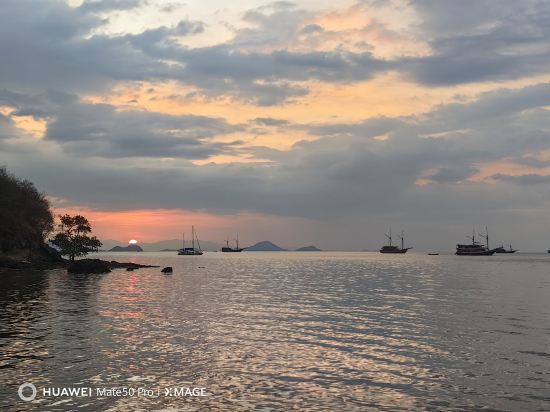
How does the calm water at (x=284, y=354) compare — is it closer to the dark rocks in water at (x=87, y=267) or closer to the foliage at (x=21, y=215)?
the dark rocks in water at (x=87, y=267)

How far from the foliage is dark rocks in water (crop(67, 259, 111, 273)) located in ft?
62.3

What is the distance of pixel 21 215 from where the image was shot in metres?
119

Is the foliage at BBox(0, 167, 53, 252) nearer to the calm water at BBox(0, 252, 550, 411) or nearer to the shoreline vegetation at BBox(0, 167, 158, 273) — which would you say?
the shoreline vegetation at BBox(0, 167, 158, 273)

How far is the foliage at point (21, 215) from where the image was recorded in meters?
115

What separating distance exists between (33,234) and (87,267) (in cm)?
3415

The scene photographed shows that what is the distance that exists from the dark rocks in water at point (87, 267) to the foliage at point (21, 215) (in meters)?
19.0

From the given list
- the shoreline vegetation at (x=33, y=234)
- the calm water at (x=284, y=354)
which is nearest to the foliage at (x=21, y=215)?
the shoreline vegetation at (x=33, y=234)

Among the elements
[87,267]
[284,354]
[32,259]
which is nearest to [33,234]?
[32,259]

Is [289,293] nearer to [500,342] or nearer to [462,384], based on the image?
[500,342]

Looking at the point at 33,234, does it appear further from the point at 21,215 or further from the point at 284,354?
the point at 284,354

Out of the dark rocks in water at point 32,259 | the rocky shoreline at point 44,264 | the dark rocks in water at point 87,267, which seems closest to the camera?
the dark rocks in water at point 32,259

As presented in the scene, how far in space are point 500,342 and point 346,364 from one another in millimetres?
12687

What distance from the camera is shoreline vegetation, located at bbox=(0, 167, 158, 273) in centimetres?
11400

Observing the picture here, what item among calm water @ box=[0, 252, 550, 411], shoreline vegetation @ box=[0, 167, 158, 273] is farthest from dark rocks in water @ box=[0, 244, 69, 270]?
calm water @ box=[0, 252, 550, 411]
